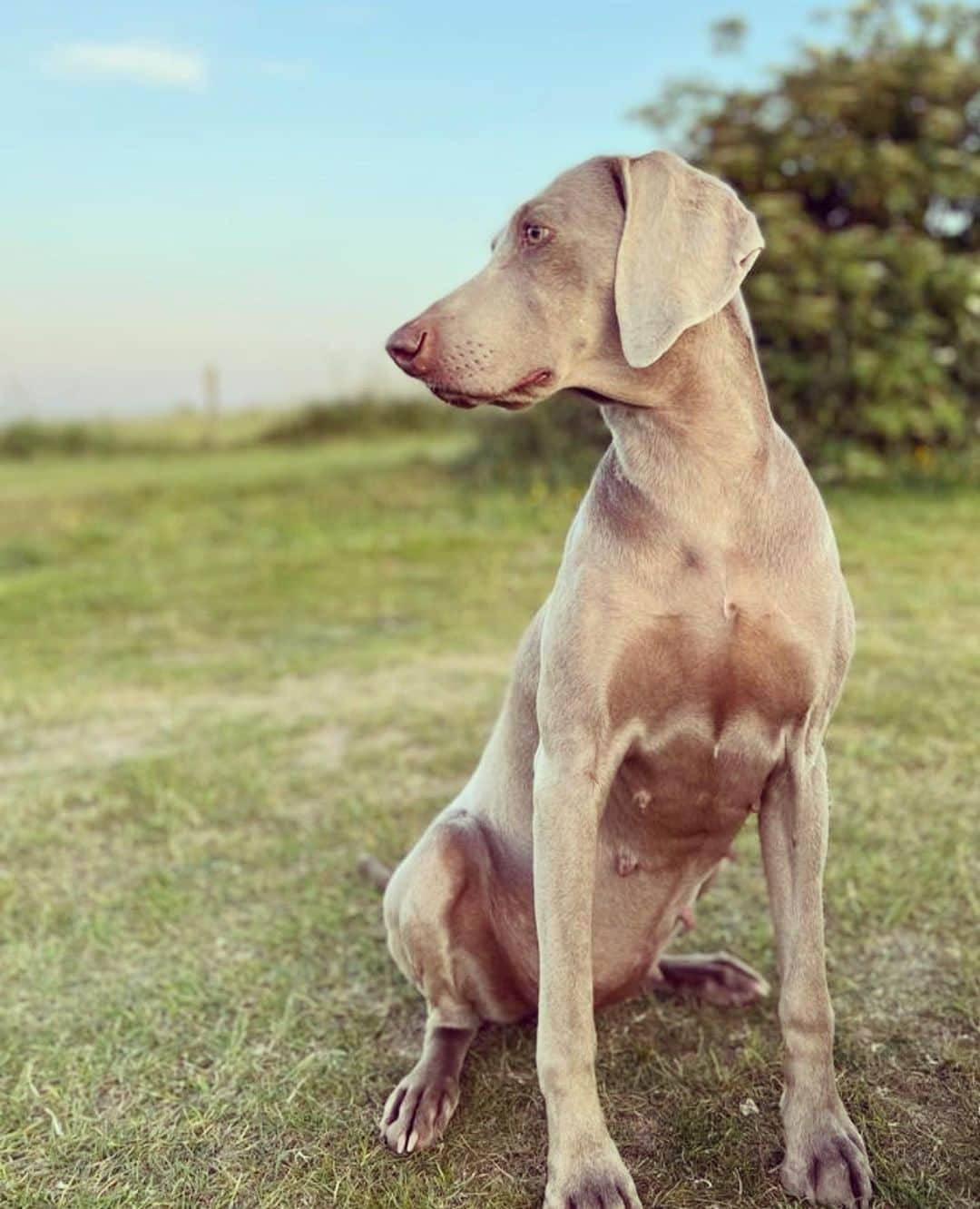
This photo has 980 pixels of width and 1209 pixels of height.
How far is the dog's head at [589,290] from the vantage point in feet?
7.18

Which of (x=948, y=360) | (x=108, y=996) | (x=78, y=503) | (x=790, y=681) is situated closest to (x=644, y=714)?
(x=790, y=681)

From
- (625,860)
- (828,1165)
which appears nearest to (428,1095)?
(625,860)

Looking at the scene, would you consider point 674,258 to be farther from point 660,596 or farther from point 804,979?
point 804,979

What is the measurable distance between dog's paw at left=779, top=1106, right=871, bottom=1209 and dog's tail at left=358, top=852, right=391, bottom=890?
150 cm

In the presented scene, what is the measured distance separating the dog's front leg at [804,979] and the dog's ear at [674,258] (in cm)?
77

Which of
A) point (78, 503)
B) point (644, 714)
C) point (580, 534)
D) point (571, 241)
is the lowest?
point (78, 503)

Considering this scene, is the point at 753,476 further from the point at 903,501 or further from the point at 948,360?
the point at 948,360

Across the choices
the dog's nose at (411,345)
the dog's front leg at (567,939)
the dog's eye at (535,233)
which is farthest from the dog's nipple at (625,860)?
the dog's eye at (535,233)

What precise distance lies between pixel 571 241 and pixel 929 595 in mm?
5001

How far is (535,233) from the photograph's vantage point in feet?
7.51

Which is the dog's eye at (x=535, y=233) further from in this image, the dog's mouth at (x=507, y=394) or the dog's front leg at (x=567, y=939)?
the dog's front leg at (x=567, y=939)

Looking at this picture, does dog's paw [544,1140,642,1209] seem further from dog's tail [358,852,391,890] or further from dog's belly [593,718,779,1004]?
dog's tail [358,852,391,890]

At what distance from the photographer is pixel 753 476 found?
232 centimetres

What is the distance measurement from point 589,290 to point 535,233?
14cm
